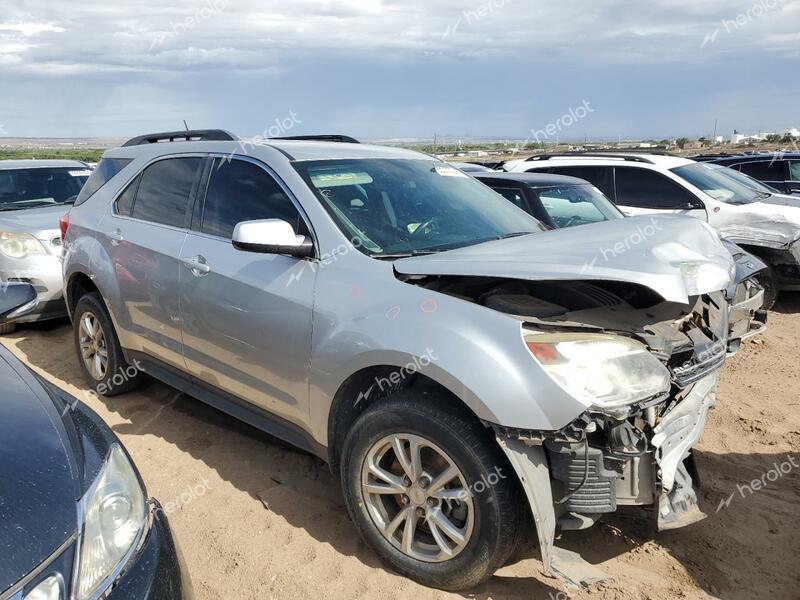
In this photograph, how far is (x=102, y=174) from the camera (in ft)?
16.2

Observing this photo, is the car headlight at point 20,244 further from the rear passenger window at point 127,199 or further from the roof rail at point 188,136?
the rear passenger window at point 127,199

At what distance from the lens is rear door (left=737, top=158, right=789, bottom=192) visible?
12695mm

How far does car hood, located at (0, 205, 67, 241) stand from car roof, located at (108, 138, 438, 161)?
2735mm

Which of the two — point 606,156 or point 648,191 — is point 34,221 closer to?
point 606,156

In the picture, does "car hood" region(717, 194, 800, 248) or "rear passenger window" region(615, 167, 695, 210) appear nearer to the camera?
"car hood" region(717, 194, 800, 248)

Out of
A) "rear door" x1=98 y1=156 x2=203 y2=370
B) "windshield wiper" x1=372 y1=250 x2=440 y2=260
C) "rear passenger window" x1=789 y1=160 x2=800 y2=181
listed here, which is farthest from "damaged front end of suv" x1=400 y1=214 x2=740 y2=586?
"rear passenger window" x1=789 y1=160 x2=800 y2=181

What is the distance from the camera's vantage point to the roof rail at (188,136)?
181 inches

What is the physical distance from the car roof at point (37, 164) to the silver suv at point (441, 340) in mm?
5171

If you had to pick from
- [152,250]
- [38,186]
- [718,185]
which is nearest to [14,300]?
[152,250]

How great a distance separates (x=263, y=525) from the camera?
321 cm

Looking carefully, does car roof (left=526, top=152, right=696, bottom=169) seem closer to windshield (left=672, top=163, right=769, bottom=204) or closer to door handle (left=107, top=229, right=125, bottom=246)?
windshield (left=672, top=163, right=769, bottom=204)

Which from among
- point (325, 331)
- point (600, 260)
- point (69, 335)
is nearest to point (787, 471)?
point (600, 260)

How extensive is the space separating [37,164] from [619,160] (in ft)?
25.2

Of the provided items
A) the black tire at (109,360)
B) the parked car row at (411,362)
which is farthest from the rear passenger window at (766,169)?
the black tire at (109,360)
